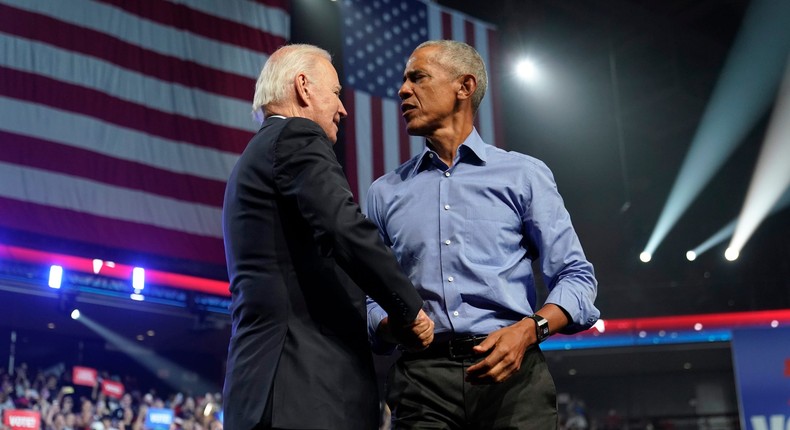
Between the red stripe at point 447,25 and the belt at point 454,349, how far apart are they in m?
6.26

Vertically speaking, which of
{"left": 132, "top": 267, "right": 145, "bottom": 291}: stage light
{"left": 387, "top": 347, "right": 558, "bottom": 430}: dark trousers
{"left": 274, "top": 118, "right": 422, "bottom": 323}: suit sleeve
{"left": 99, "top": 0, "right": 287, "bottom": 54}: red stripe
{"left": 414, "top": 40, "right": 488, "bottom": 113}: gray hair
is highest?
{"left": 99, "top": 0, "right": 287, "bottom": 54}: red stripe

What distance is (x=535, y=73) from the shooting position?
10.7 m

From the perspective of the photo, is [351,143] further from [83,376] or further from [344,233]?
[83,376]

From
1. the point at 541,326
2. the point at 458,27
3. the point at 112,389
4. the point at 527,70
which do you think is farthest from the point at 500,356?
the point at 112,389

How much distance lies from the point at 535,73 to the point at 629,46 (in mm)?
1211

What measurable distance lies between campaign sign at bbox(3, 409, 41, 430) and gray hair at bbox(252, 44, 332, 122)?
26.3 feet

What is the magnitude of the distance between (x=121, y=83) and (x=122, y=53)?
253 mm

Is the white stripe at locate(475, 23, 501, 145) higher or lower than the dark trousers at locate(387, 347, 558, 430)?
higher

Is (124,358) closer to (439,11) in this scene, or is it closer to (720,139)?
(439,11)

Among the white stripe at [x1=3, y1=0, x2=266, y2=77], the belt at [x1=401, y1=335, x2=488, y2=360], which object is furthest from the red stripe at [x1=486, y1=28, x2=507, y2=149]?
the belt at [x1=401, y1=335, x2=488, y2=360]

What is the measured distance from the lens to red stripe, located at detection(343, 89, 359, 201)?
7.30 metres

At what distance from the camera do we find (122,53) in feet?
22.4

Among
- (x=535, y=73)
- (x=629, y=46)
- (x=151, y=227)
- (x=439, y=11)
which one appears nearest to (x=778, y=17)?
(x=629, y=46)

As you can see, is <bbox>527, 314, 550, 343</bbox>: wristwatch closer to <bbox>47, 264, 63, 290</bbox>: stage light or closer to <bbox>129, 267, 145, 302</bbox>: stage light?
<bbox>47, 264, 63, 290</bbox>: stage light
